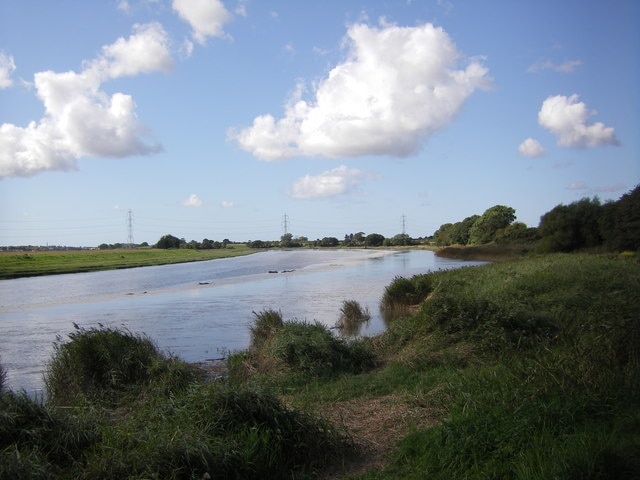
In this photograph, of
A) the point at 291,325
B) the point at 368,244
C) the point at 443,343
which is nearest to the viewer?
the point at 443,343

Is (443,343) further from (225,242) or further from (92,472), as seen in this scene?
(225,242)

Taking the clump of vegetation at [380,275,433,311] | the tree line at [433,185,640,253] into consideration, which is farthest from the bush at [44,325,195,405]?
the tree line at [433,185,640,253]

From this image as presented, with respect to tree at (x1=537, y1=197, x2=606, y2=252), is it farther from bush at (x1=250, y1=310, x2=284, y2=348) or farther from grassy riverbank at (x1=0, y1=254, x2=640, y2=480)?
grassy riverbank at (x1=0, y1=254, x2=640, y2=480)

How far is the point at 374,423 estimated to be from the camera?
7.29 meters

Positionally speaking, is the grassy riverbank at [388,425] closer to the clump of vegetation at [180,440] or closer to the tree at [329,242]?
the clump of vegetation at [180,440]

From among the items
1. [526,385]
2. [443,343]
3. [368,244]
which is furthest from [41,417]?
[368,244]

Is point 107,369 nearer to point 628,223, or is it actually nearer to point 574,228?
point 628,223

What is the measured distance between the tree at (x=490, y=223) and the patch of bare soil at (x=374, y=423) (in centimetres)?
9166

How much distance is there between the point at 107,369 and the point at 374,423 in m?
7.16

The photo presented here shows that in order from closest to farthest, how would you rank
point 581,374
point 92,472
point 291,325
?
point 92,472 → point 581,374 → point 291,325

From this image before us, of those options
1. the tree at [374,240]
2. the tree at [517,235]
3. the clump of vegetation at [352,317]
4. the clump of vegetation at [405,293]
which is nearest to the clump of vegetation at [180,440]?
the clump of vegetation at [352,317]

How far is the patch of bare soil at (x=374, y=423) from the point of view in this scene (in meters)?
6.02

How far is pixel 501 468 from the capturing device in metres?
4.90

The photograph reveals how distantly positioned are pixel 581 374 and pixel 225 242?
573 feet
